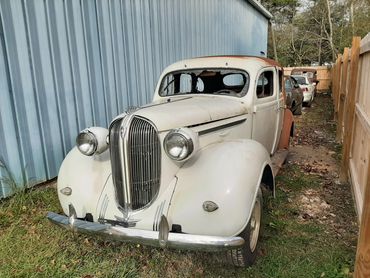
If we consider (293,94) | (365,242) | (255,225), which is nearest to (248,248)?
(255,225)

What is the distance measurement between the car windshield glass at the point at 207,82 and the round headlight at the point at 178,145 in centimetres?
182

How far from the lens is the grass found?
9.49 feet

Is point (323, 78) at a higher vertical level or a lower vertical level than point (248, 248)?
higher

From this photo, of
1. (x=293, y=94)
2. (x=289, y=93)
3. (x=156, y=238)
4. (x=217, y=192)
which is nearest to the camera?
(x=156, y=238)

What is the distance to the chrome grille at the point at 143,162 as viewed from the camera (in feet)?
8.83

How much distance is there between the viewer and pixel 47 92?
4.47 m

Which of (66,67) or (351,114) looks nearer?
(66,67)

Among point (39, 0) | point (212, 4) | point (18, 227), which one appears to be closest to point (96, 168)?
A: point (18, 227)

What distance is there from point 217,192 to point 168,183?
1.54 feet

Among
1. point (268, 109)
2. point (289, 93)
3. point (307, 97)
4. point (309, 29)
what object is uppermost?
point (309, 29)

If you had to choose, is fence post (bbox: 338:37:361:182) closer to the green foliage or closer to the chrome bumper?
the chrome bumper

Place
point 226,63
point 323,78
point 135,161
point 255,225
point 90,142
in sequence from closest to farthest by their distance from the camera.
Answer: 1. point 135,161
2. point 90,142
3. point 255,225
4. point 226,63
5. point 323,78

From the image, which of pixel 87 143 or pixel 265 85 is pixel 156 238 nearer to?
pixel 87 143

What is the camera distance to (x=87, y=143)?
2963mm
